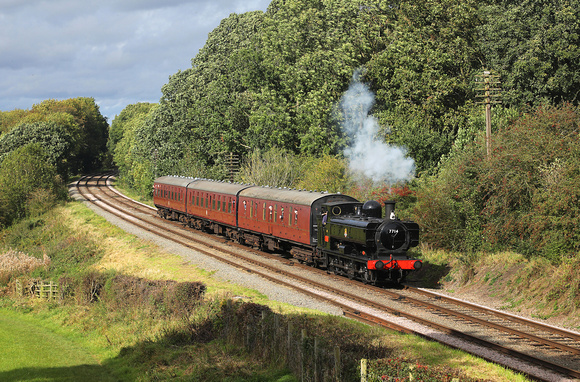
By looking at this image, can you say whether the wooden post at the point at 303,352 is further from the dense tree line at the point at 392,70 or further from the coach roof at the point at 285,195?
the dense tree line at the point at 392,70

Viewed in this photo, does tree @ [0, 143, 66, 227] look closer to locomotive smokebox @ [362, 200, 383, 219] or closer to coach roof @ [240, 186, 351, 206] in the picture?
coach roof @ [240, 186, 351, 206]

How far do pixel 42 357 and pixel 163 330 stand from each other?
609cm

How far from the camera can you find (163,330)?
19562 mm

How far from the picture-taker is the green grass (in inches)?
760

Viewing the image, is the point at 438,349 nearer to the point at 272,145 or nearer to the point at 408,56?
the point at 408,56

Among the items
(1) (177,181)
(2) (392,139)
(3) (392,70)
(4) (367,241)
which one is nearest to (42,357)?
(4) (367,241)

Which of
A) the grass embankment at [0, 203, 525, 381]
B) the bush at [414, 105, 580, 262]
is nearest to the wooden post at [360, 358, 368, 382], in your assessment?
the grass embankment at [0, 203, 525, 381]

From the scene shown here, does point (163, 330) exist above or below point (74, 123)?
below

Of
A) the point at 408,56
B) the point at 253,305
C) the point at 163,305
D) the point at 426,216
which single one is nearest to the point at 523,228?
the point at 426,216

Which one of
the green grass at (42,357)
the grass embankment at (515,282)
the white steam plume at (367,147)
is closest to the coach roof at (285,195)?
the grass embankment at (515,282)

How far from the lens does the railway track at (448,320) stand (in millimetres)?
13555

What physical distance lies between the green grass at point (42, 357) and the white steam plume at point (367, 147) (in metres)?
18.6

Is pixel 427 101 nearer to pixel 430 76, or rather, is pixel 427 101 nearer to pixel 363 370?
pixel 430 76

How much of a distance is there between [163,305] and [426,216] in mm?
12374
